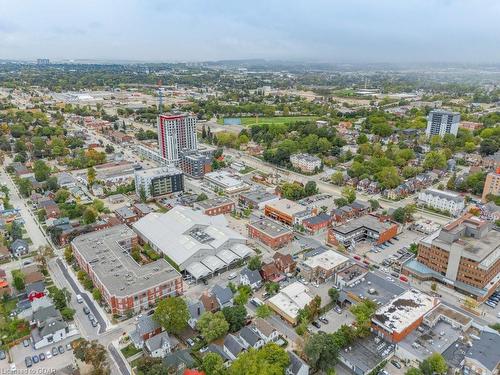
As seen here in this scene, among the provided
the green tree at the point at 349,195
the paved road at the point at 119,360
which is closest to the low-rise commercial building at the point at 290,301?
the paved road at the point at 119,360

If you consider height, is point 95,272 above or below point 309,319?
above

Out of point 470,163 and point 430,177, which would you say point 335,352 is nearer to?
point 430,177

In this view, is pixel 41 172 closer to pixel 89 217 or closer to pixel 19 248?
pixel 89 217

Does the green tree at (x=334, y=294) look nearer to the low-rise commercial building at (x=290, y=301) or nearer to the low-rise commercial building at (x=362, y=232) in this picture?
the low-rise commercial building at (x=290, y=301)

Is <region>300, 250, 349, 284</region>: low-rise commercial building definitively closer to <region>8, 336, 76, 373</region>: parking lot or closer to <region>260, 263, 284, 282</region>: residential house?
<region>260, 263, 284, 282</region>: residential house

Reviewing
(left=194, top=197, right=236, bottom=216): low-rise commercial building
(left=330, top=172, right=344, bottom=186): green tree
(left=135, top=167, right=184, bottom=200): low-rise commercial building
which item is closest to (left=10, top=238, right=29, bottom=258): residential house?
(left=135, top=167, right=184, bottom=200): low-rise commercial building

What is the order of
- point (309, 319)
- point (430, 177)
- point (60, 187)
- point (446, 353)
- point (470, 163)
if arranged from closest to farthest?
point (446, 353) → point (309, 319) → point (60, 187) → point (430, 177) → point (470, 163)

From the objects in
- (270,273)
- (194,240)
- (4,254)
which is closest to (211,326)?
(270,273)

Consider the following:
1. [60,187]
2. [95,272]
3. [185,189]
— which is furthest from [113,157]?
[95,272]
